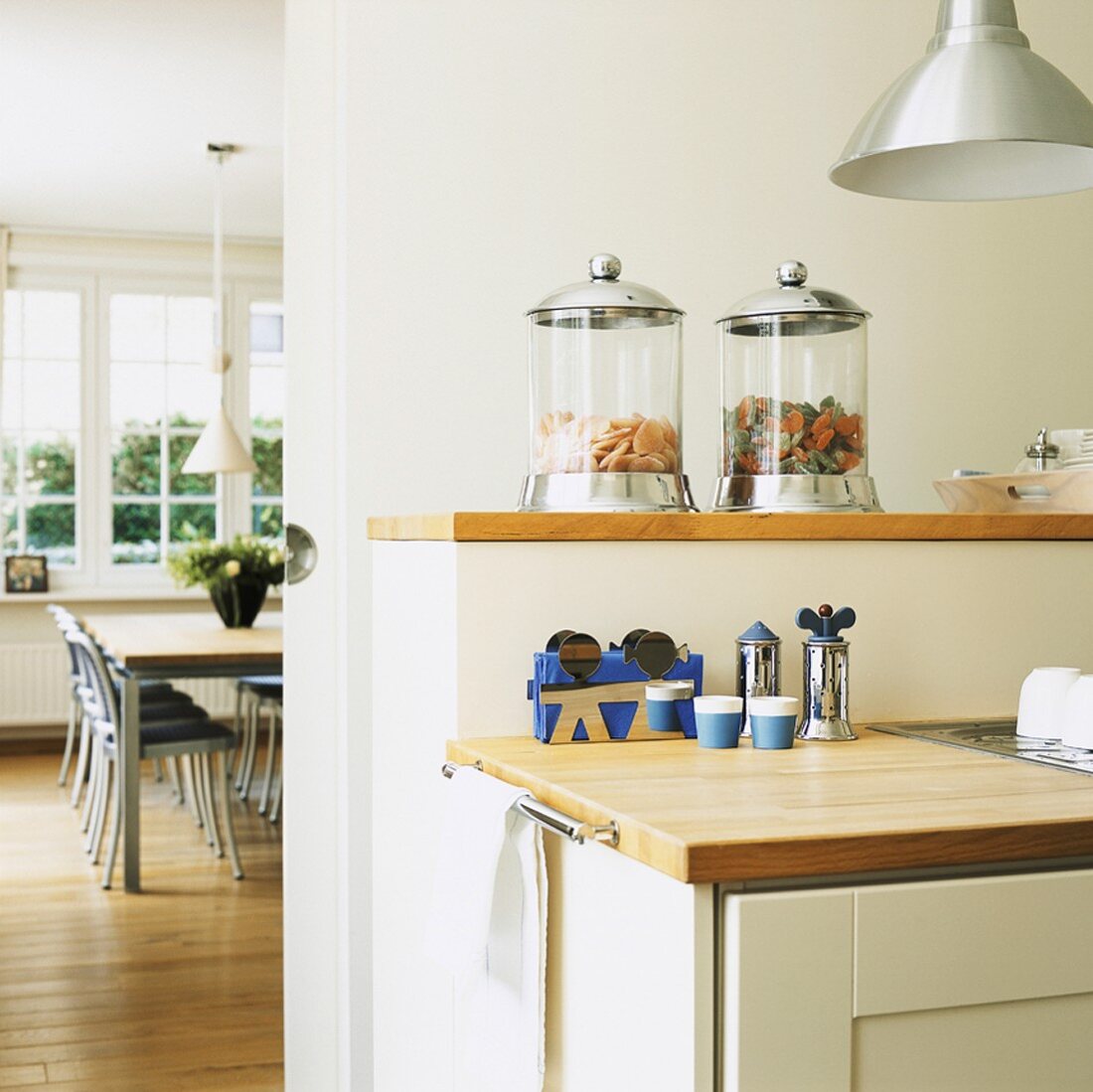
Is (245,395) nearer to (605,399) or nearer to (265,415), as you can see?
(265,415)

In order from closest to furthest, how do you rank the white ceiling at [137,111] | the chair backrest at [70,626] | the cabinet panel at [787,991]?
the cabinet panel at [787,991], the white ceiling at [137,111], the chair backrest at [70,626]

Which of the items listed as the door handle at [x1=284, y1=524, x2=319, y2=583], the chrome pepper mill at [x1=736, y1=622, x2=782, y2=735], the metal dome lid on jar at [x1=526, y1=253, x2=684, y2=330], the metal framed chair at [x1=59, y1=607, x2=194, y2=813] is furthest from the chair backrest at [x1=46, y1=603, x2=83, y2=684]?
the chrome pepper mill at [x1=736, y1=622, x2=782, y2=735]

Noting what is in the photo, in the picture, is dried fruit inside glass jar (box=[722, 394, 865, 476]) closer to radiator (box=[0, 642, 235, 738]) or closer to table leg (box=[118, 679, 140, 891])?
table leg (box=[118, 679, 140, 891])

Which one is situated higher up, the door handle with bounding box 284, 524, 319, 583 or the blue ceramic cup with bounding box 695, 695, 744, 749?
the door handle with bounding box 284, 524, 319, 583

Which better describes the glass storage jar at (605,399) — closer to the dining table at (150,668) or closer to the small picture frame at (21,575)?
the dining table at (150,668)

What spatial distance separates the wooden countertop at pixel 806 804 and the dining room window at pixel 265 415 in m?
6.09

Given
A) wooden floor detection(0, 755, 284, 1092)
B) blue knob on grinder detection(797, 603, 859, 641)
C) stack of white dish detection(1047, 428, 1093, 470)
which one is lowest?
wooden floor detection(0, 755, 284, 1092)

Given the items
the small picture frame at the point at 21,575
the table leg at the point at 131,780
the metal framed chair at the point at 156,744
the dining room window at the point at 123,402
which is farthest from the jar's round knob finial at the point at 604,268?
the small picture frame at the point at 21,575

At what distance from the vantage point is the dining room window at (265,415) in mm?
7496

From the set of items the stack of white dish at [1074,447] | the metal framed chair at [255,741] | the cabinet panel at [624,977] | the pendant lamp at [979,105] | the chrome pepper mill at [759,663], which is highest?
the pendant lamp at [979,105]

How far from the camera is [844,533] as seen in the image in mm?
1813

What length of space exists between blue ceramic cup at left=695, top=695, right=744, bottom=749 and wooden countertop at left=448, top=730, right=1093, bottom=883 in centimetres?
2

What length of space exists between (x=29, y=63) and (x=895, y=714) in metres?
3.97

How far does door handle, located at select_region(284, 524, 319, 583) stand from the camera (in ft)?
7.47
